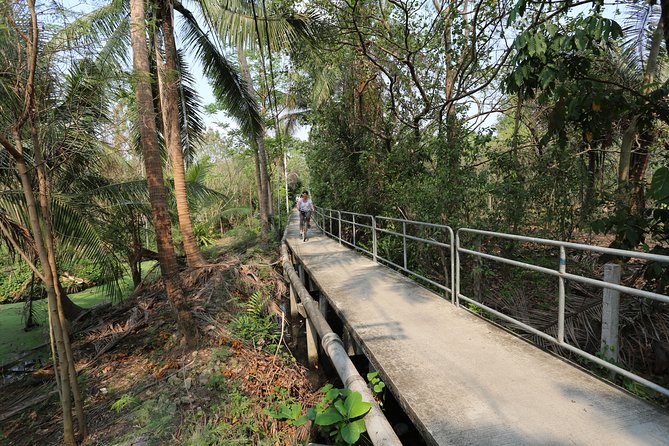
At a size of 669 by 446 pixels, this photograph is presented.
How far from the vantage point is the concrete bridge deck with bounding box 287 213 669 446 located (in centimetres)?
220

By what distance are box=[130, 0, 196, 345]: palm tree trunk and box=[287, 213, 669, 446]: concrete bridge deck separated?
2.47m

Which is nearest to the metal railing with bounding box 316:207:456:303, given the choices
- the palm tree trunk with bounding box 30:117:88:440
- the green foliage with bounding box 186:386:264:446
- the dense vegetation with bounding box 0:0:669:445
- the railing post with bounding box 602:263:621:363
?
the dense vegetation with bounding box 0:0:669:445

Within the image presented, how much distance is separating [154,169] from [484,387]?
15.9ft

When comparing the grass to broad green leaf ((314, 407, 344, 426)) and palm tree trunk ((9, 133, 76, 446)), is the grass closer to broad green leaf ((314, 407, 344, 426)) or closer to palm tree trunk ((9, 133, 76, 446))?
palm tree trunk ((9, 133, 76, 446))

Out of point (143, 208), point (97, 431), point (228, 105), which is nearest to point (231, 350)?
point (97, 431)

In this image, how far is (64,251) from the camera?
21.5 feet

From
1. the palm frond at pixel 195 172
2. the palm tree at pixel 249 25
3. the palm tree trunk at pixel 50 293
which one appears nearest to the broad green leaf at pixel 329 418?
the palm tree trunk at pixel 50 293

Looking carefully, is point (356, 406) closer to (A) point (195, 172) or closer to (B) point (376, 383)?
(B) point (376, 383)

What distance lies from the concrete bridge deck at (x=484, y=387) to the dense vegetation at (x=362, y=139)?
1.42 meters

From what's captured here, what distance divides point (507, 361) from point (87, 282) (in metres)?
16.8

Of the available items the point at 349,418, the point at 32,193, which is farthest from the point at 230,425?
the point at 32,193

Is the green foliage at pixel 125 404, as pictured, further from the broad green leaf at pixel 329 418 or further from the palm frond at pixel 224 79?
the palm frond at pixel 224 79

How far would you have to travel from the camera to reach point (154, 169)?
16.7ft

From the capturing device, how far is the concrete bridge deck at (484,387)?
2203 mm
